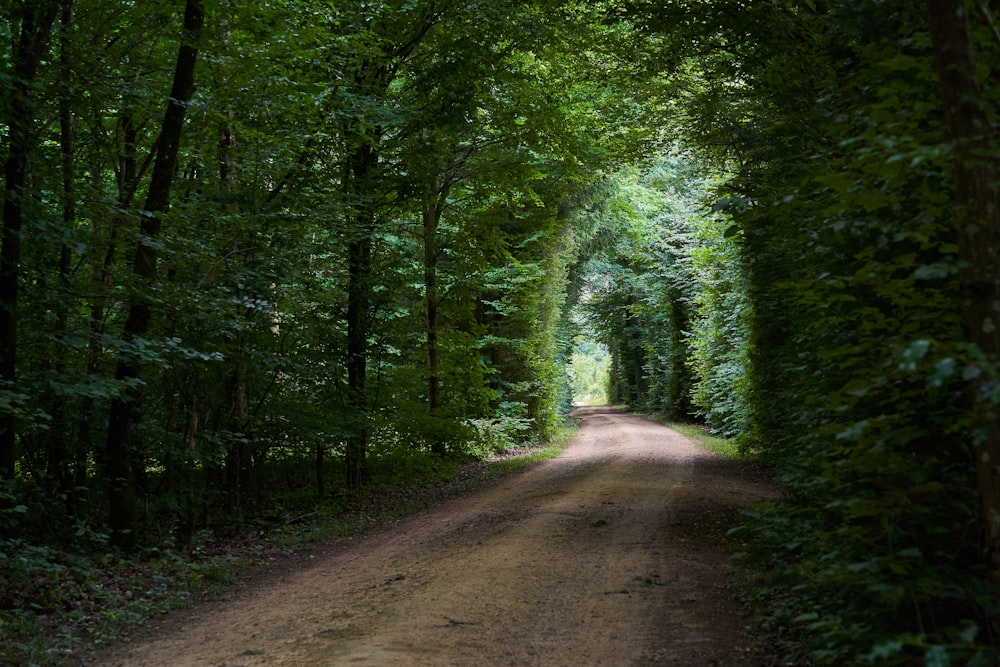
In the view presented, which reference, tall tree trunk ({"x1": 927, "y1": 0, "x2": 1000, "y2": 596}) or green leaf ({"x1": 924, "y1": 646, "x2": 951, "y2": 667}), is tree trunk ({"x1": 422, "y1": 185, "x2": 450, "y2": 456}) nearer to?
tall tree trunk ({"x1": 927, "y1": 0, "x2": 1000, "y2": 596})

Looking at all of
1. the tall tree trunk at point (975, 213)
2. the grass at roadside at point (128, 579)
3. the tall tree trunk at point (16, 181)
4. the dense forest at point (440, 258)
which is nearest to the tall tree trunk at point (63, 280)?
the dense forest at point (440, 258)

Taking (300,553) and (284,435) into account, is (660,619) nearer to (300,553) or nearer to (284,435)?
(300,553)

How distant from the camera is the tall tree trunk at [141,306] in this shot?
863 centimetres

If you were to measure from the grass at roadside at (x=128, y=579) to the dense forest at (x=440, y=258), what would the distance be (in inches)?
4.0

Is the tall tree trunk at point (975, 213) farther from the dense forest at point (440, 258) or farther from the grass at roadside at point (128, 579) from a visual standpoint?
the grass at roadside at point (128, 579)

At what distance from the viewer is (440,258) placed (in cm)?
2003

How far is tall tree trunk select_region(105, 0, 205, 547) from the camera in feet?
28.3

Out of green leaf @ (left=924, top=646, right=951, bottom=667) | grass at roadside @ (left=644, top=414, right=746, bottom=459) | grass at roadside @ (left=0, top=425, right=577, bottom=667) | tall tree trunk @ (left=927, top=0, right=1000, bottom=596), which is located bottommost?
grass at roadside @ (left=0, top=425, right=577, bottom=667)

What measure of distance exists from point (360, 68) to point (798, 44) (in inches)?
326

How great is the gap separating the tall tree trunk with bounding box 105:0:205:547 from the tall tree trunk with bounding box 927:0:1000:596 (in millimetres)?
8079

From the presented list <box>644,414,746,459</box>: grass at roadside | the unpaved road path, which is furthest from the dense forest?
<box>644,414,746,459</box>: grass at roadside

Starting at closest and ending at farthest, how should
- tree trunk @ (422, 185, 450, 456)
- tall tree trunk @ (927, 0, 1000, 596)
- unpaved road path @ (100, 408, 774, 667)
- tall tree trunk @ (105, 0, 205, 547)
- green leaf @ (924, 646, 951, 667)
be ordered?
1. green leaf @ (924, 646, 951, 667)
2. tall tree trunk @ (927, 0, 1000, 596)
3. unpaved road path @ (100, 408, 774, 667)
4. tall tree trunk @ (105, 0, 205, 547)
5. tree trunk @ (422, 185, 450, 456)

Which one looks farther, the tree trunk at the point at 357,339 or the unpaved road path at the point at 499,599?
the tree trunk at the point at 357,339

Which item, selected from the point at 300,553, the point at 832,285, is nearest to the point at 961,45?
the point at 832,285
